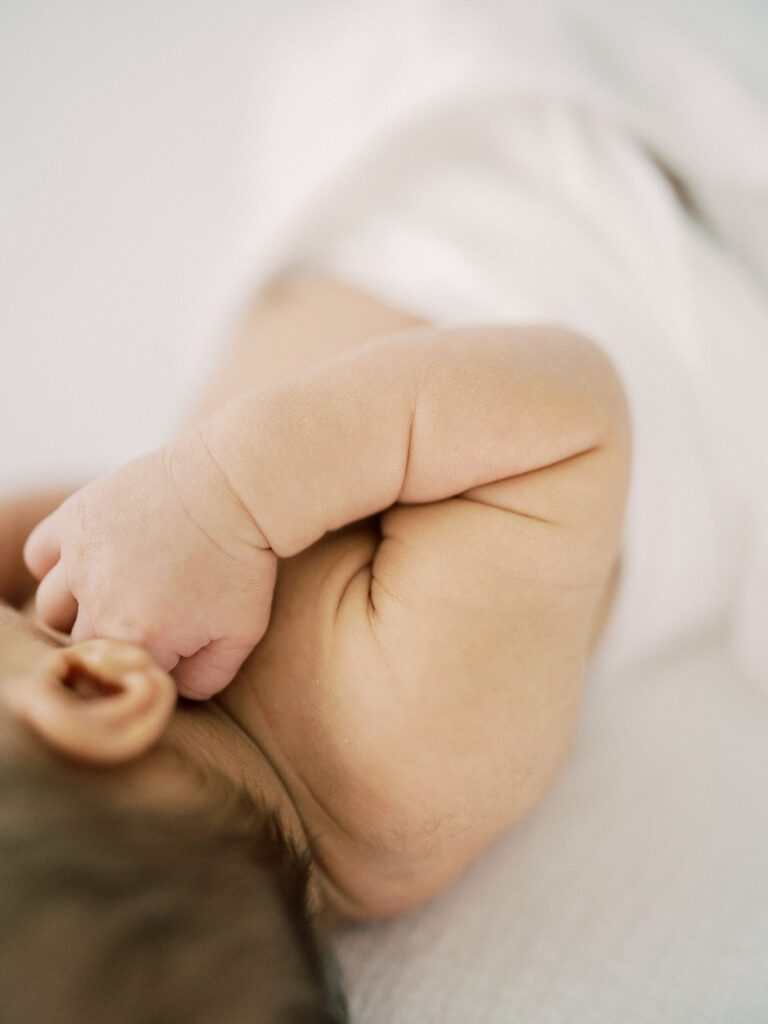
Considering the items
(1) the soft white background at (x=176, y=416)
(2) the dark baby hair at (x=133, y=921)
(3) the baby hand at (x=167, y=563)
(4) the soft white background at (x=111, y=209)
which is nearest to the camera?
(2) the dark baby hair at (x=133, y=921)

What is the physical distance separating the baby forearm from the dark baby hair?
0.23 metres

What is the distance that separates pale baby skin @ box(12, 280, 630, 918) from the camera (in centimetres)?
65

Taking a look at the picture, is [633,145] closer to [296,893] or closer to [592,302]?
[592,302]

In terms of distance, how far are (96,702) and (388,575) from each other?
26 centimetres

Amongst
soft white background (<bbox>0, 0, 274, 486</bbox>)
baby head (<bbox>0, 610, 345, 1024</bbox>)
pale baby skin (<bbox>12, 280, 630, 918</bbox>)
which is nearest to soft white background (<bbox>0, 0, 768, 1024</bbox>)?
soft white background (<bbox>0, 0, 274, 486</bbox>)

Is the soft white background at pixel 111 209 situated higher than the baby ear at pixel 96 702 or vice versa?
the soft white background at pixel 111 209

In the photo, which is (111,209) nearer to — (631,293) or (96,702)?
(631,293)

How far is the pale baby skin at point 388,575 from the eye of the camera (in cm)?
65

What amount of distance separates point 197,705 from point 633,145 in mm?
740

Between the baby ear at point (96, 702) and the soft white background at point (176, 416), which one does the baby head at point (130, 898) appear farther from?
the soft white background at point (176, 416)

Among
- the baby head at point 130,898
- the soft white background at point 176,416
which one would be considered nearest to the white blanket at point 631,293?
the soft white background at point 176,416

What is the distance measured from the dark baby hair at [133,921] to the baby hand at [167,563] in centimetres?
14

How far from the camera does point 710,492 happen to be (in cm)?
96

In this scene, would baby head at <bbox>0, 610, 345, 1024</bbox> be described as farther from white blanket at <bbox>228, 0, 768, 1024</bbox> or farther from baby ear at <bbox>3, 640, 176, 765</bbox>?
white blanket at <bbox>228, 0, 768, 1024</bbox>
